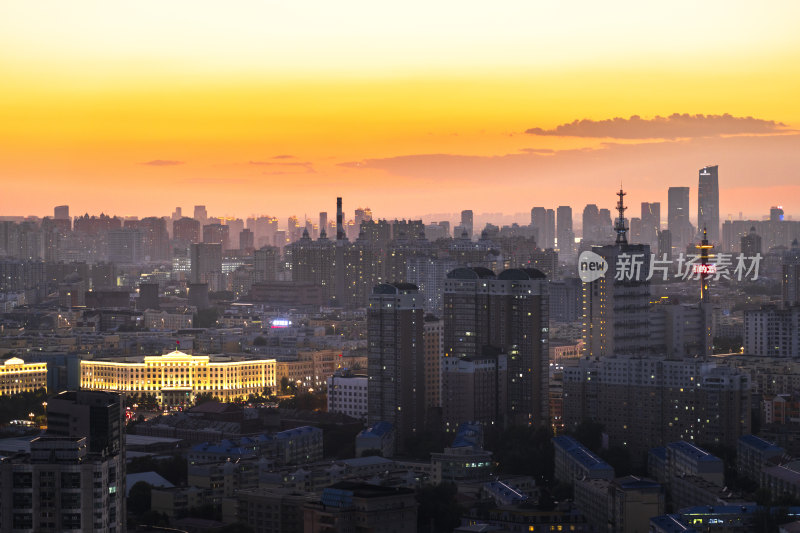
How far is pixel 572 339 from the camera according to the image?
5022cm

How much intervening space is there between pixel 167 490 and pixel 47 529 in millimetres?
7366

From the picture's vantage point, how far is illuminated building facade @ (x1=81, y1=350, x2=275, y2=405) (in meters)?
42.0

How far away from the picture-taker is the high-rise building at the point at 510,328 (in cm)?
3422

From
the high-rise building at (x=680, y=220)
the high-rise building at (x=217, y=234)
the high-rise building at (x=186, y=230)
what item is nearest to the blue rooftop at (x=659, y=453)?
the high-rise building at (x=680, y=220)

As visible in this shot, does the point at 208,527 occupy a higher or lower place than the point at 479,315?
lower

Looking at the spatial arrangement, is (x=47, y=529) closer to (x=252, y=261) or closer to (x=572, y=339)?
(x=572, y=339)

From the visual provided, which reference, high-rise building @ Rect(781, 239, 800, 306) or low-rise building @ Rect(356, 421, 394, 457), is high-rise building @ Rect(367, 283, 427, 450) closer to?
low-rise building @ Rect(356, 421, 394, 457)

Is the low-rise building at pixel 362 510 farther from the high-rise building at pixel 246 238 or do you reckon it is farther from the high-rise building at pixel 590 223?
the high-rise building at pixel 246 238

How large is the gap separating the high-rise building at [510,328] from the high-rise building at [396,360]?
1136mm

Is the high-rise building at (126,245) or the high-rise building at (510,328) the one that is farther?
the high-rise building at (126,245)

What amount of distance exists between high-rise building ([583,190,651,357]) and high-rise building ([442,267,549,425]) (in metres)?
3.41

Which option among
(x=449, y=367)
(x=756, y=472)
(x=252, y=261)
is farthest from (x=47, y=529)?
(x=252, y=261)

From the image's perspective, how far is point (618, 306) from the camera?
1513 inches

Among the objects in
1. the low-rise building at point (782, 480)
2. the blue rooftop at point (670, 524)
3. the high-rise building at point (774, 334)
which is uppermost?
the high-rise building at point (774, 334)
